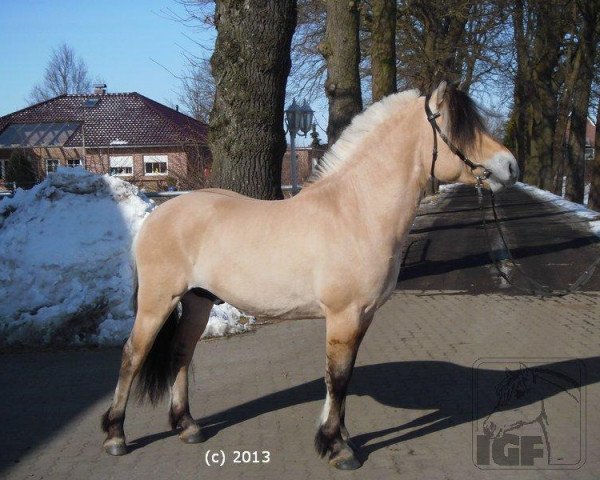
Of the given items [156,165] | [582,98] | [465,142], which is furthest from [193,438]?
[156,165]

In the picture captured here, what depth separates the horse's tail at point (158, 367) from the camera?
5184mm

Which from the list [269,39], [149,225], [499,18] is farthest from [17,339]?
[499,18]

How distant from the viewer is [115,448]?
16.1 ft

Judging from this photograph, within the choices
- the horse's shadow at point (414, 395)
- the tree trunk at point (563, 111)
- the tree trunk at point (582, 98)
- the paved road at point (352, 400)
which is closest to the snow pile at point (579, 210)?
the tree trunk at point (582, 98)

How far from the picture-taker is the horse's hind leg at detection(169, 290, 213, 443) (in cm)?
527

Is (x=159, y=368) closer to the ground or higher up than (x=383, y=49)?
closer to the ground

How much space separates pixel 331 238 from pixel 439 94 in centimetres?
116

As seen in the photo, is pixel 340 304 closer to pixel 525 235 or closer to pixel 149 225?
pixel 149 225

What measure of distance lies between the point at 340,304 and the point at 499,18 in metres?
23.6

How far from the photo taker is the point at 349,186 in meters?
4.83

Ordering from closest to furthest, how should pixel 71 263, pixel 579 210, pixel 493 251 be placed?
pixel 71 263 → pixel 493 251 → pixel 579 210

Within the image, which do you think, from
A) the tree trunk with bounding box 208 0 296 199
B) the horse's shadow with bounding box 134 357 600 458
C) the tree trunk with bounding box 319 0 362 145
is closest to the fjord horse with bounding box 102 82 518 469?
the horse's shadow with bounding box 134 357 600 458

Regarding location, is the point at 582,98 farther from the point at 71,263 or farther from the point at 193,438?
the point at 193,438

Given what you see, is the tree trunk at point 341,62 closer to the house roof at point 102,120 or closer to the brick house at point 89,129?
the brick house at point 89,129
